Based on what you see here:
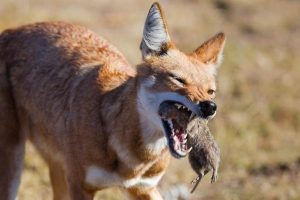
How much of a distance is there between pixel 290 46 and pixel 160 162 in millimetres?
11217

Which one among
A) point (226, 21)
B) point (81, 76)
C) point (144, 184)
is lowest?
point (226, 21)

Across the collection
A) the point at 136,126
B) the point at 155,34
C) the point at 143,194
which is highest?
the point at 155,34

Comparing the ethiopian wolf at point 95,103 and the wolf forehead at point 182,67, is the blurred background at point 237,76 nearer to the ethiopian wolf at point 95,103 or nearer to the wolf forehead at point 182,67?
the ethiopian wolf at point 95,103

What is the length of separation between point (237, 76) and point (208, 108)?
9118mm

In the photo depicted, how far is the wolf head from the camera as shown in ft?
21.8

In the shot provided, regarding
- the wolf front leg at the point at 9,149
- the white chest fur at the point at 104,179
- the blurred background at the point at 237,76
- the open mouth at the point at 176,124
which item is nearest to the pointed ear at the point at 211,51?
the open mouth at the point at 176,124

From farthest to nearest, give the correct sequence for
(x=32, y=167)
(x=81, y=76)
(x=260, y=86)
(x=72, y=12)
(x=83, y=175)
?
(x=72, y=12) → (x=260, y=86) → (x=32, y=167) → (x=81, y=76) → (x=83, y=175)

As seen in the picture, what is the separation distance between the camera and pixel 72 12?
1658 centimetres

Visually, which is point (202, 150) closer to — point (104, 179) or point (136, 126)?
point (136, 126)

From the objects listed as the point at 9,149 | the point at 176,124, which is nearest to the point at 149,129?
the point at 176,124

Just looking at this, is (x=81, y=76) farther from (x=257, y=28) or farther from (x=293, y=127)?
(x=257, y=28)

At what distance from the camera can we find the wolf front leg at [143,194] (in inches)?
302

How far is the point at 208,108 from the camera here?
6391 mm

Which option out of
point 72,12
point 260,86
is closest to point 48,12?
point 72,12
